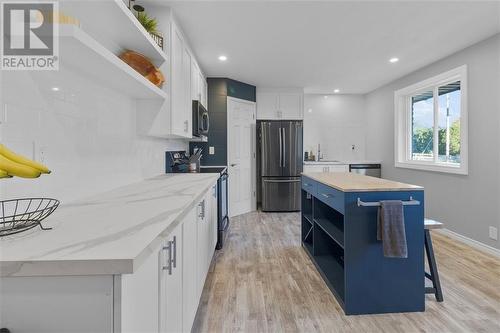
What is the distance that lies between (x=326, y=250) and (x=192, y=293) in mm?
1624

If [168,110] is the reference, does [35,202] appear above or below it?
below

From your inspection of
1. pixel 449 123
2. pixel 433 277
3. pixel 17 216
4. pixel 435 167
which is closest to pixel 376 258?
pixel 433 277

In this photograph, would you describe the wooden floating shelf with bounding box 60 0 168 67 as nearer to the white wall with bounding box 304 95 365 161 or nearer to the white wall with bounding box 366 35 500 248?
the white wall with bounding box 366 35 500 248

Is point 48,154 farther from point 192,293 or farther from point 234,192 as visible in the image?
point 234,192

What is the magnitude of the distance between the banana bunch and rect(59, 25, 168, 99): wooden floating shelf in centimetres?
46

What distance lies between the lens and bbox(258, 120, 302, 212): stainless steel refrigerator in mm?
5184

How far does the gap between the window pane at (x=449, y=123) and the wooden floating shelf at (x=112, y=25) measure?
12.5ft

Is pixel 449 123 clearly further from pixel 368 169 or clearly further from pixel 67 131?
pixel 67 131

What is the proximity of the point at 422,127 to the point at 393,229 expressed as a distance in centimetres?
342

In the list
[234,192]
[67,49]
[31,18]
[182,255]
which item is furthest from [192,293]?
[234,192]

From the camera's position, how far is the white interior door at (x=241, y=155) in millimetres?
4863

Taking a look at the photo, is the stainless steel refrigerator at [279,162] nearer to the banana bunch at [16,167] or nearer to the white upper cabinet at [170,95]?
the white upper cabinet at [170,95]

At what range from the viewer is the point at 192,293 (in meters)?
1.58

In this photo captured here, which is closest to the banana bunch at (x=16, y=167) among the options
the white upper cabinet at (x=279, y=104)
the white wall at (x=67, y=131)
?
the white wall at (x=67, y=131)
